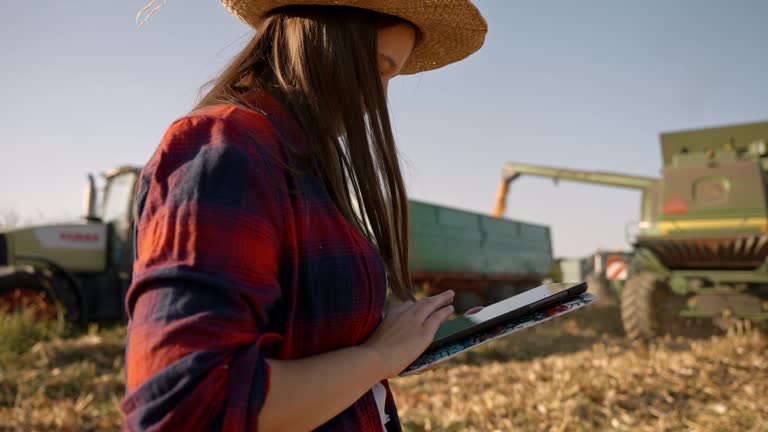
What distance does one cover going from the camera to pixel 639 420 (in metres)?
3.49

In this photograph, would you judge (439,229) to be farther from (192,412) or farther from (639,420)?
(192,412)

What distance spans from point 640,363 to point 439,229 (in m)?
5.02

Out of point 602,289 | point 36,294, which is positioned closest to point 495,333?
point 36,294

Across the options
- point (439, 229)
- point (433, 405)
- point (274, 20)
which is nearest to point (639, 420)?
point (433, 405)

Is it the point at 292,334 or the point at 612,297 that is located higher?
the point at 292,334

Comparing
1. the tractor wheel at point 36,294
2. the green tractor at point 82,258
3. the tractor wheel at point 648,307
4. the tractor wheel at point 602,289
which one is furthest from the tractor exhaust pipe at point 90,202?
the tractor wheel at point 602,289

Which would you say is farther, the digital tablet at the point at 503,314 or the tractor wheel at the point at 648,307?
the tractor wheel at the point at 648,307

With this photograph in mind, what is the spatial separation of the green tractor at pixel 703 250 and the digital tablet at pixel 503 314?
6464 mm

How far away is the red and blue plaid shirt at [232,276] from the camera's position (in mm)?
694

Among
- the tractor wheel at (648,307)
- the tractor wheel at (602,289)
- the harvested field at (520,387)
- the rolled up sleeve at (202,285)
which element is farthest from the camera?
the tractor wheel at (602,289)

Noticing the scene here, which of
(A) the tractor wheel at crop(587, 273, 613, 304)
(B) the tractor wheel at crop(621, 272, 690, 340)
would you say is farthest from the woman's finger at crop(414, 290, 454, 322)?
(A) the tractor wheel at crop(587, 273, 613, 304)

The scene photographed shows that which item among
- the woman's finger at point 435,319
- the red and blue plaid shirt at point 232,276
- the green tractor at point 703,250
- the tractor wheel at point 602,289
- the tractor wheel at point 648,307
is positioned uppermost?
the red and blue plaid shirt at point 232,276

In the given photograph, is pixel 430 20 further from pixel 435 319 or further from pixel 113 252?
pixel 113 252

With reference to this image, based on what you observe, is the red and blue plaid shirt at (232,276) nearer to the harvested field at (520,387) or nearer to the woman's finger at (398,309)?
the woman's finger at (398,309)
